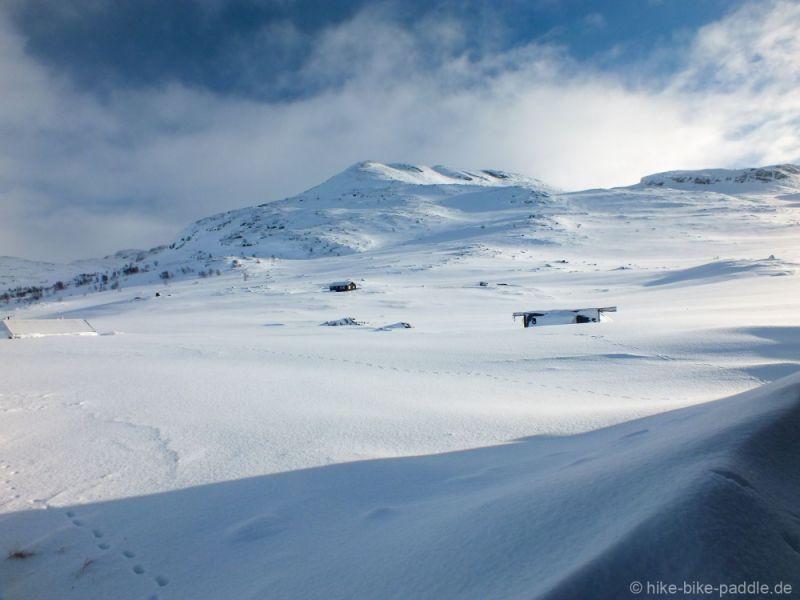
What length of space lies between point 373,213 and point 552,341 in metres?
98.5

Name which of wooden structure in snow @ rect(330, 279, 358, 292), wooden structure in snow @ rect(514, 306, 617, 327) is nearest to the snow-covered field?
wooden structure in snow @ rect(514, 306, 617, 327)

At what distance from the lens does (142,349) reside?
11.6 meters

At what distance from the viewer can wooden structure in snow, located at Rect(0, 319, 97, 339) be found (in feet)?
51.6

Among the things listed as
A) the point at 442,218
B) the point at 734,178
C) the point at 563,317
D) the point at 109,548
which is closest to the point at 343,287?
the point at 563,317

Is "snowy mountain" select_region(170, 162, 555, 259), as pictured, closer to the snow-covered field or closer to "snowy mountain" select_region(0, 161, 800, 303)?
"snowy mountain" select_region(0, 161, 800, 303)

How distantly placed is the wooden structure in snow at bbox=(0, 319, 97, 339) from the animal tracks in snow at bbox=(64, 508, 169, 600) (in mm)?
15602

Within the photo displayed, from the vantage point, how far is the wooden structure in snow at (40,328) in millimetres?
15723

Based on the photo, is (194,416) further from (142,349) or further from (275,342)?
(275,342)

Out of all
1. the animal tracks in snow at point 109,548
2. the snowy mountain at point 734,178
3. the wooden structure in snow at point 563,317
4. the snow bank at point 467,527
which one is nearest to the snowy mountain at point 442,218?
the snowy mountain at point 734,178

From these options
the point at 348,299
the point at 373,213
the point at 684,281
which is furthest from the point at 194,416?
the point at 373,213

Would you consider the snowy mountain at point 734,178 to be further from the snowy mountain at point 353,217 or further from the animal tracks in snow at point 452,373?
the animal tracks in snow at point 452,373

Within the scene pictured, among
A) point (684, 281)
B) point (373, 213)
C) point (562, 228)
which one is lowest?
point (684, 281)

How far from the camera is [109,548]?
2.97 metres

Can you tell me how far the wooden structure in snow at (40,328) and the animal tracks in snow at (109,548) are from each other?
1560cm
